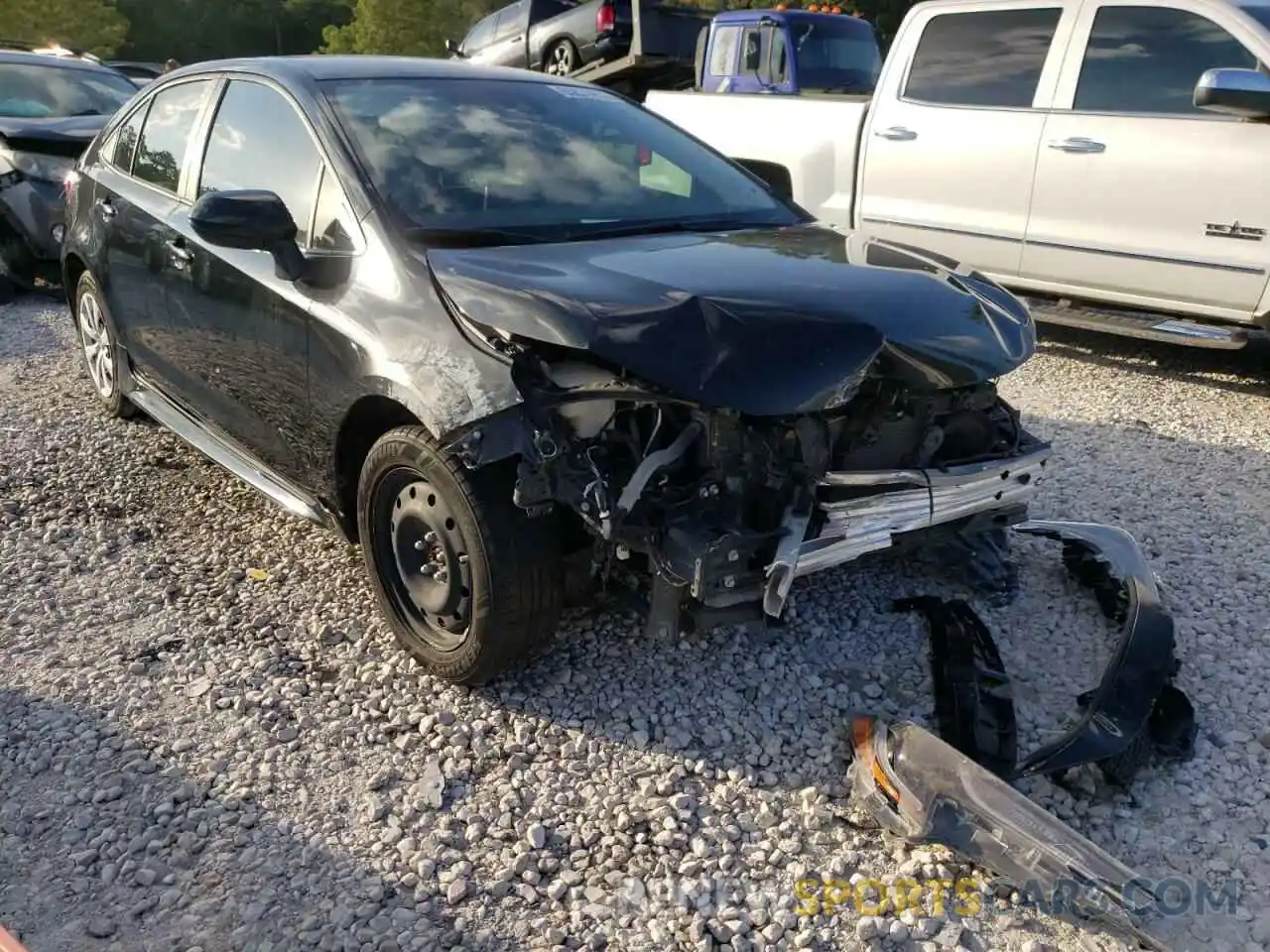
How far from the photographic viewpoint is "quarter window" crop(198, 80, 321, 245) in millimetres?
3381

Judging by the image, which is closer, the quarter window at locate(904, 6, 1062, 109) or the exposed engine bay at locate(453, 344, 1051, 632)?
the exposed engine bay at locate(453, 344, 1051, 632)

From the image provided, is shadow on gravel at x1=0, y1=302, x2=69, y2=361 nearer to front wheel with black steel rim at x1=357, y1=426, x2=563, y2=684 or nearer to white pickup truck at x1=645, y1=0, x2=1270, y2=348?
front wheel with black steel rim at x1=357, y1=426, x2=563, y2=684

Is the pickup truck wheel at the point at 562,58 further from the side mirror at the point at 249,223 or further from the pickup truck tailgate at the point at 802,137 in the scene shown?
the side mirror at the point at 249,223

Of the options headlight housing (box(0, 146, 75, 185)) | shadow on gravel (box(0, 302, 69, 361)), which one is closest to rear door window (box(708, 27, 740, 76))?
headlight housing (box(0, 146, 75, 185))

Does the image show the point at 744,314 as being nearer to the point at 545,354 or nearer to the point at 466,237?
the point at 545,354

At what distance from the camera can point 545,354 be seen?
107 inches

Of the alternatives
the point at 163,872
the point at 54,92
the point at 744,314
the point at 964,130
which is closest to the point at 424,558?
the point at 163,872

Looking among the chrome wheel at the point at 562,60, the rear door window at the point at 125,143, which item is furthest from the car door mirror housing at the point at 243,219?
the chrome wheel at the point at 562,60

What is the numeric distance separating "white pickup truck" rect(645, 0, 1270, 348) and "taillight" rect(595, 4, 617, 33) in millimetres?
6824

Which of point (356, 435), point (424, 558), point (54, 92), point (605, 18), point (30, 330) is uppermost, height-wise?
point (605, 18)

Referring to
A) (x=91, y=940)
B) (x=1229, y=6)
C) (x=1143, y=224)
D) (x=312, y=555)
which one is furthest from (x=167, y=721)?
(x=1229, y=6)

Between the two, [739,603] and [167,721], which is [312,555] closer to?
[167,721]

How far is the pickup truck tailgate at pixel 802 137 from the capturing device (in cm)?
705

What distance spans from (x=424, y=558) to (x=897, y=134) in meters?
4.97
